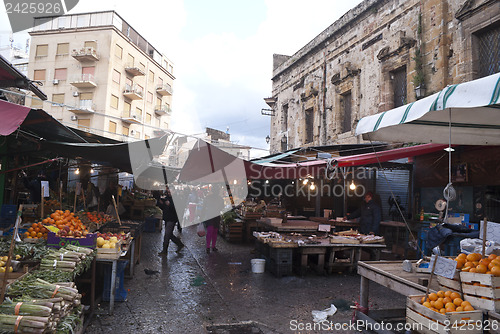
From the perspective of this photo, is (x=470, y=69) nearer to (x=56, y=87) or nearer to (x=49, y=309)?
(x=49, y=309)

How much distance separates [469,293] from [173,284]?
520cm

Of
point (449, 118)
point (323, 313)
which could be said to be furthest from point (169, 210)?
point (449, 118)

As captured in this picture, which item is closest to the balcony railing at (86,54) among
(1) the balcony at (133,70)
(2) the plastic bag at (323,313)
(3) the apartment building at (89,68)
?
(3) the apartment building at (89,68)

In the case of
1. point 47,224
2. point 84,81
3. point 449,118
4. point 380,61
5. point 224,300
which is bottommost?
point 224,300

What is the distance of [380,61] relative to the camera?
40.7ft

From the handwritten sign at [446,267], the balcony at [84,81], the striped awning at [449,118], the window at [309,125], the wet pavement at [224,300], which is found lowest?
the wet pavement at [224,300]

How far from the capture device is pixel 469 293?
9.84ft

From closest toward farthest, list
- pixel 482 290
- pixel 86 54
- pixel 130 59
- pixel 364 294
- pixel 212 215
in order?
pixel 482 290, pixel 364 294, pixel 212 215, pixel 86 54, pixel 130 59

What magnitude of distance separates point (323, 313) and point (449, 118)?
346 centimetres

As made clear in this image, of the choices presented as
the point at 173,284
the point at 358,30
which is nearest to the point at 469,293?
the point at 173,284

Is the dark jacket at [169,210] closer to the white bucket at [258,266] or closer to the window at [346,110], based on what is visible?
the white bucket at [258,266]

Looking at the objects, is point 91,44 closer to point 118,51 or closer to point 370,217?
point 118,51

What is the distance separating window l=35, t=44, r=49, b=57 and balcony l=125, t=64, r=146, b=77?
769 cm

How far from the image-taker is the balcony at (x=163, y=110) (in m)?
38.2
